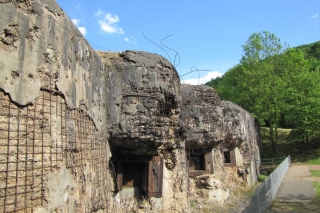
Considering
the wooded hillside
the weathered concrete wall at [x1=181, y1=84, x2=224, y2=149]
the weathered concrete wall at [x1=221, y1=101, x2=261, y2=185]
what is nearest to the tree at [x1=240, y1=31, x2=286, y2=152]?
the wooded hillside

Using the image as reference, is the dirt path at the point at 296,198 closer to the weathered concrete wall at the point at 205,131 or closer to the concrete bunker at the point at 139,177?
the weathered concrete wall at the point at 205,131

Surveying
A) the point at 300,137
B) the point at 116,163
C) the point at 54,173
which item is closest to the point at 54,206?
the point at 54,173

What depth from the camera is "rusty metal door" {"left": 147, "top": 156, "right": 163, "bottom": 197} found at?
5812mm

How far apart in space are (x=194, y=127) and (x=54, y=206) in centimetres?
666

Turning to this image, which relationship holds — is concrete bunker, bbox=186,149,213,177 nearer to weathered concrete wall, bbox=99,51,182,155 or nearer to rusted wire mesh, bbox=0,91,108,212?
weathered concrete wall, bbox=99,51,182,155

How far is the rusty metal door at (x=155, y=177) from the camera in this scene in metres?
5.81

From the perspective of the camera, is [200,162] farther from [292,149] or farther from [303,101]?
[292,149]

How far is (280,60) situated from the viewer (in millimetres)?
25094

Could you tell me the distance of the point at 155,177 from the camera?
5832mm

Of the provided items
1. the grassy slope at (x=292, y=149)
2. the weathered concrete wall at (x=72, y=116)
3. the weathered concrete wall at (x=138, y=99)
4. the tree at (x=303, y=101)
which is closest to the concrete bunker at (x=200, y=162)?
the weathered concrete wall at (x=72, y=116)

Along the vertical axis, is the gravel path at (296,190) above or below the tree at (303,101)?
below

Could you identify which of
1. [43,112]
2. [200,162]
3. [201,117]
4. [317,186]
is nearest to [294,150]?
[317,186]

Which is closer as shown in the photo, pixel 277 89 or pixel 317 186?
pixel 317 186

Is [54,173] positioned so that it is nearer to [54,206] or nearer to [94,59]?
[54,206]
